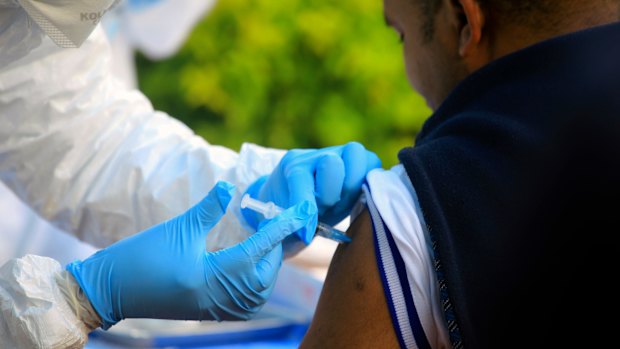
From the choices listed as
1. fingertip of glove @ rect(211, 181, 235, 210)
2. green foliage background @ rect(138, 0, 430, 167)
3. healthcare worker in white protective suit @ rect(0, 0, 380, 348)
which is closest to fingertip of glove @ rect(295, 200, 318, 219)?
healthcare worker in white protective suit @ rect(0, 0, 380, 348)

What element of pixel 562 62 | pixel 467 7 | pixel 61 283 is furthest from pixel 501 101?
pixel 61 283

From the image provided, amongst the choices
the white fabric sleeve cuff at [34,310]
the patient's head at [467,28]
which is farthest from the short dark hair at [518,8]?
the white fabric sleeve cuff at [34,310]

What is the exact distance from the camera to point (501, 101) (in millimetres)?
1175

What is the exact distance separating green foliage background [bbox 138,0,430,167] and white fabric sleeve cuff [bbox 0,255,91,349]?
2939 mm

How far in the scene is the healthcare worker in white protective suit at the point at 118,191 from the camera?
1175 mm

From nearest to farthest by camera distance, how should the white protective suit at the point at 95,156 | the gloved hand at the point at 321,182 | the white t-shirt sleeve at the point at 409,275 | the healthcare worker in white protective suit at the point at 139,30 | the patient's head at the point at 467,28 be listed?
the white t-shirt sleeve at the point at 409,275
the patient's head at the point at 467,28
the gloved hand at the point at 321,182
the white protective suit at the point at 95,156
the healthcare worker in white protective suit at the point at 139,30

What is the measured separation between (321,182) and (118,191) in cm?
53

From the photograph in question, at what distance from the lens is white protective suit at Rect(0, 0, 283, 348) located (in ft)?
5.34

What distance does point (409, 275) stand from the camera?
44.8 inches

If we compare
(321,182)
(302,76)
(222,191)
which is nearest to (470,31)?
(321,182)

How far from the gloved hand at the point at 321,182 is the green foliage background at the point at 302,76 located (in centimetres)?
258

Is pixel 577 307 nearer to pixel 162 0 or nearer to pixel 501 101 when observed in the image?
pixel 501 101

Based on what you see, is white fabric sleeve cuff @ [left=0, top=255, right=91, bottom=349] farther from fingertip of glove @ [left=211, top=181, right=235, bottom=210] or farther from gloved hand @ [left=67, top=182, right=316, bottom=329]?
fingertip of glove @ [left=211, top=181, right=235, bottom=210]

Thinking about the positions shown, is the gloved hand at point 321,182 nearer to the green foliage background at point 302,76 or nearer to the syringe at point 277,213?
the syringe at point 277,213
